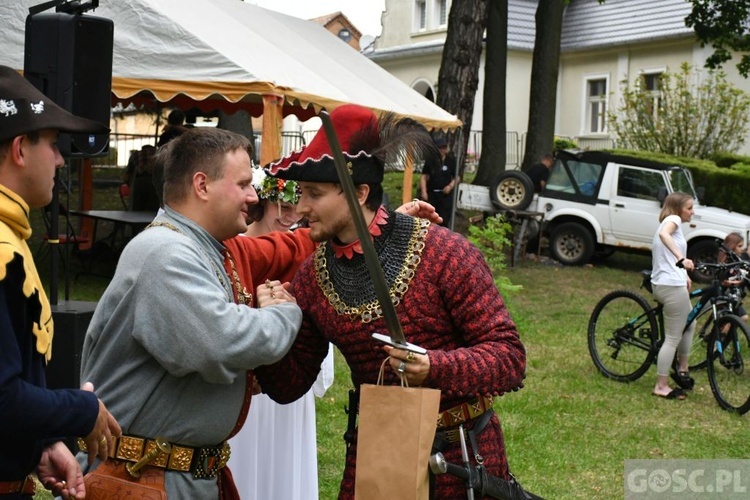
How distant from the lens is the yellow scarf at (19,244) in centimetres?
241

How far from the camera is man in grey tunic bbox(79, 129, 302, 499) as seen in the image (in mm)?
2740

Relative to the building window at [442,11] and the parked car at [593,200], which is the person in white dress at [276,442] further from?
the building window at [442,11]

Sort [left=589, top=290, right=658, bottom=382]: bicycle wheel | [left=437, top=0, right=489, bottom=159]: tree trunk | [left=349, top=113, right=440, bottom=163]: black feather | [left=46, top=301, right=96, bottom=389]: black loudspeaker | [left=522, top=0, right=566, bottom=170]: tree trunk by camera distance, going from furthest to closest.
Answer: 1. [left=522, top=0, right=566, bottom=170]: tree trunk
2. [left=437, top=0, right=489, bottom=159]: tree trunk
3. [left=589, top=290, right=658, bottom=382]: bicycle wheel
4. [left=46, top=301, right=96, bottom=389]: black loudspeaker
5. [left=349, top=113, right=440, bottom=163]: black feather

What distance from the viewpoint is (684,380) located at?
8898mm

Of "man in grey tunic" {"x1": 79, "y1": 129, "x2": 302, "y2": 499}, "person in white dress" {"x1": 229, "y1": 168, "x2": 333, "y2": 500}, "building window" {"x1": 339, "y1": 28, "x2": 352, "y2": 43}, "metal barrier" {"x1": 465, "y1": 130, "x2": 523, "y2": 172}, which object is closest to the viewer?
"man in grey tunic" {"x1": 79, "y1": 129, "x2": 302, "y2": 499}

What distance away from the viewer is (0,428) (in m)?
2.38

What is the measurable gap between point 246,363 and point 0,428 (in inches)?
26.1

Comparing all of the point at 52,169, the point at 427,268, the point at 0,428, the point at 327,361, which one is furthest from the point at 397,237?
the point at 327,361

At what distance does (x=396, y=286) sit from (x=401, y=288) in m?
0.02

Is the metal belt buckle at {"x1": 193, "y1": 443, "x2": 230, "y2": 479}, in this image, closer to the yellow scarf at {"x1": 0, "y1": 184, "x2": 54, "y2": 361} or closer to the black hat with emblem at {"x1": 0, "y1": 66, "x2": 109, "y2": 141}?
the yellow scarf at {"x1": 0, "y1": 184, "x2": 54, "y2": 361}

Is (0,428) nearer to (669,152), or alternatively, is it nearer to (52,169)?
(52,169)

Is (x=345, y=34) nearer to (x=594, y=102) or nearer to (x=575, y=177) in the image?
(x=594, y=102)

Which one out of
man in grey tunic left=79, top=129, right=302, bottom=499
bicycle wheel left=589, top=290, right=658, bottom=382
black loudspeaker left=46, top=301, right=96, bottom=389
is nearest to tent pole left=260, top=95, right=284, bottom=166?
bicycle wheel left=589, top=290, right=658, bottom=382

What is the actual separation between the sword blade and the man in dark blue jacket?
706 mm
